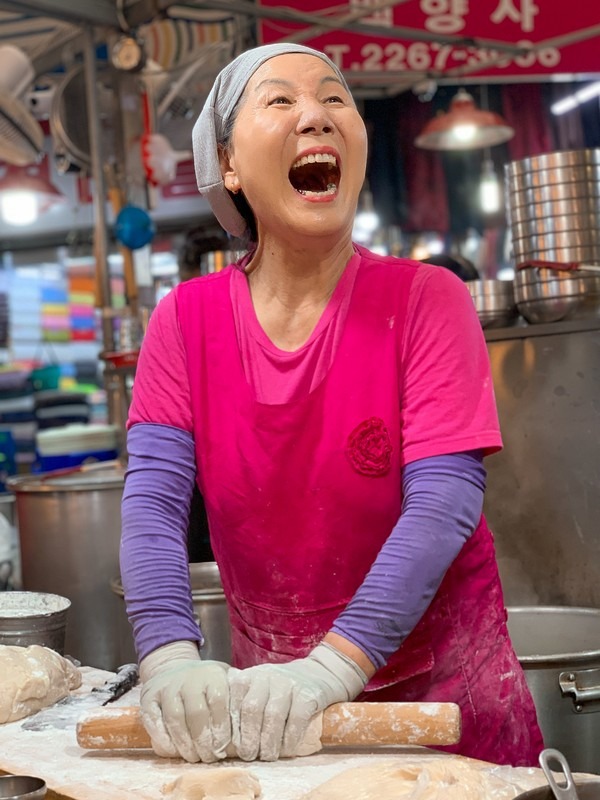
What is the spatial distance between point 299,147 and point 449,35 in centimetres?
405

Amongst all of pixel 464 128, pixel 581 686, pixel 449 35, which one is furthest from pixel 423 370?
pixel 464 128

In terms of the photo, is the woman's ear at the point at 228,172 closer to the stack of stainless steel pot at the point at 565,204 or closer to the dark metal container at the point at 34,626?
the dark metal container at the point at 34,626

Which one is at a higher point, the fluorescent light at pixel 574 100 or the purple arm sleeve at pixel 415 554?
the fluorescent light at pixel 574 100

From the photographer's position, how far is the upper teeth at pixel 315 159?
1.70 meters

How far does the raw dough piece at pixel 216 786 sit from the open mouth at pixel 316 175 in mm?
920

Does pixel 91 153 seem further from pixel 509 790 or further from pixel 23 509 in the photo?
pixel 509 790

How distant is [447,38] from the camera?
5.30 meters

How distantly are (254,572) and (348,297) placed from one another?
512 mm

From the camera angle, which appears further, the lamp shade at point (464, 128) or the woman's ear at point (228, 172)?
the lamp shade at point (464, 128)

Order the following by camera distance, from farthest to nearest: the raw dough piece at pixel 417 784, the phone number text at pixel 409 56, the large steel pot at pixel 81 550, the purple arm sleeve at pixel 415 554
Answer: the phone number text at pixel 409 56, the large steel pot at pixel 81 550, the purple arm sleeve at pixel 415 554, the raw dough piece at pixel 417 784

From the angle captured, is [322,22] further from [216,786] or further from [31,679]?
[216,786]

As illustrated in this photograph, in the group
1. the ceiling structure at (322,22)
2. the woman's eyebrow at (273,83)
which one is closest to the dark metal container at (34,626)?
the woman's eyebrow at (273,83)

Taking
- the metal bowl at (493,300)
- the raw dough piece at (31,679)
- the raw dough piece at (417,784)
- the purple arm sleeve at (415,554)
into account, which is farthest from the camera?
the metal bowl at (493,300)

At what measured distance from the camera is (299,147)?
170cm
